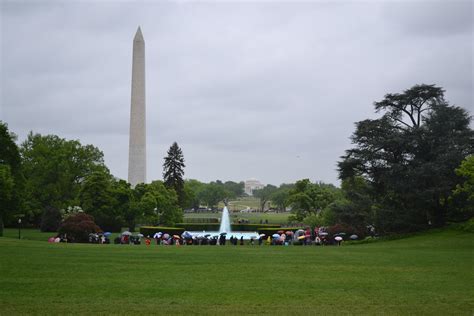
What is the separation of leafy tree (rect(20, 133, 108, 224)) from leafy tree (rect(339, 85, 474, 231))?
37.0 m

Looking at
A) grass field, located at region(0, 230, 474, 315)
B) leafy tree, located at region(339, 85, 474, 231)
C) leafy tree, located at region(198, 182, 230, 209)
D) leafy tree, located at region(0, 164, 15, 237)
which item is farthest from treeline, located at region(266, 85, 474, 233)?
leafy tree, located at region(198, 182, 230, 209)

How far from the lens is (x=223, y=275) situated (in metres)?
19.4

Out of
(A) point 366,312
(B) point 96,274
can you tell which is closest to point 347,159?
(B) point 96,274

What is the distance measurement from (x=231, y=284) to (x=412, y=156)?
31.0 m

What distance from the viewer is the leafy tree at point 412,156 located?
42.2 m

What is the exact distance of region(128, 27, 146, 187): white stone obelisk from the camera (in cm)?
7388

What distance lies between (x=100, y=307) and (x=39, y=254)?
489 inches

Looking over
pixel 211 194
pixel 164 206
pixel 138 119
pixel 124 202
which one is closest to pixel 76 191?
pixel 124 202

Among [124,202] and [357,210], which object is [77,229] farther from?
[124,202]

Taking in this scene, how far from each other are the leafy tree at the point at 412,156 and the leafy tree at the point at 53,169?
3701cm

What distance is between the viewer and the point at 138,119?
7662 centimetres

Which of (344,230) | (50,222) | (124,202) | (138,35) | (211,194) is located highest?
(138,35)

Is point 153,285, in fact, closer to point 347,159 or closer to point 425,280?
point 425,280

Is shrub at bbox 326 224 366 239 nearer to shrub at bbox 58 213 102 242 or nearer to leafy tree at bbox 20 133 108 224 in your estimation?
shrub at bbox 58 213 102 242
